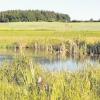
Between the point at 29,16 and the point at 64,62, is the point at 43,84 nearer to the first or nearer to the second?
the point at 64,62

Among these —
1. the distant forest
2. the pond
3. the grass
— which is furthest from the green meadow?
the distant forest

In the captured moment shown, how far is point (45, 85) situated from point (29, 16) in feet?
310

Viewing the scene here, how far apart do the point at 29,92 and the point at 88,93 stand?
117cm

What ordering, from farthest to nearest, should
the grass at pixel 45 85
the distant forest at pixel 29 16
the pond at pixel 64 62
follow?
the distant forest at pixel 29 16
the pond at pixel 64 62
the grass at pixel 45 85

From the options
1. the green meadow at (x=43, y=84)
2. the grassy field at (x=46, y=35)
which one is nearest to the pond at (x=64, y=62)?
the green meadow at (x=43, y=84)

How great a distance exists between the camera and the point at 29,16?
102 metres

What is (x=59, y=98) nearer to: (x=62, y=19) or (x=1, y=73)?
(x=1, y=73)

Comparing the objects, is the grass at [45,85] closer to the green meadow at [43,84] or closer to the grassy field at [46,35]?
the green meadow at [43,84]

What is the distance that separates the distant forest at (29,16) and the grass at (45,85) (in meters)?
87.2

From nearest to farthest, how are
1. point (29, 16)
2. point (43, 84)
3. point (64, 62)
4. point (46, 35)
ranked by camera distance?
point (43, 84), point (64, 62), point (46, 35), point (29, 16)

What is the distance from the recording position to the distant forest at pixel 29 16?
9956 cm

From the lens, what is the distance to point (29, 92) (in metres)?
8.39

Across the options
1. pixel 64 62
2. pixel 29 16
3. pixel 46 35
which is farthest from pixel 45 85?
pixel 29 16

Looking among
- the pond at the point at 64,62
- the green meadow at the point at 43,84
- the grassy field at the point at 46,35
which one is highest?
the green meadow at the point at 43,84
